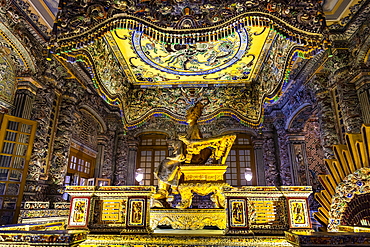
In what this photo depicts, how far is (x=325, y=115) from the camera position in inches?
234

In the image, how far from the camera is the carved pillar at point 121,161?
931cm

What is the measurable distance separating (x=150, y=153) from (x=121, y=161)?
121 centimetres

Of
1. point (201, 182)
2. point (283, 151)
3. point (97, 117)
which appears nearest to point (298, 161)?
point (283, 151)

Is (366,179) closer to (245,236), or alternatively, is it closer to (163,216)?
(245,236)

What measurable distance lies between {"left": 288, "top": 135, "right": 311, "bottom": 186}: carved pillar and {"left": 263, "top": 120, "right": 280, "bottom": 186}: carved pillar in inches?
24.4

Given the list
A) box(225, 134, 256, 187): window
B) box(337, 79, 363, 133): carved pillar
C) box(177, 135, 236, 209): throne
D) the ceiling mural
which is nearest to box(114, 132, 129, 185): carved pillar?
box(225, 134, 256, 187): window

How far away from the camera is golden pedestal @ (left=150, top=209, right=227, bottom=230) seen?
3.30m

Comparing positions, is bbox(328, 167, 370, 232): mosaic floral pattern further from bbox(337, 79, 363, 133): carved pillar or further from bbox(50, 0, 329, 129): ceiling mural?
bbox(337, 79, 363, 133): carved pillar

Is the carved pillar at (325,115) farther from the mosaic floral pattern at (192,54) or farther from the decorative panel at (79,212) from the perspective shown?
the decorative panel at (79,212)

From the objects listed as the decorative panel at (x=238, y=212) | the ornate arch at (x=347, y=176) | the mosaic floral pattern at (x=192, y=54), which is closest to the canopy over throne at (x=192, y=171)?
the decorative panel at (x=238, y=212)

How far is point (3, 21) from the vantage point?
4516mm

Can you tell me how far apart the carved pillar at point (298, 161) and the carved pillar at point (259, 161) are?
1.04 metres

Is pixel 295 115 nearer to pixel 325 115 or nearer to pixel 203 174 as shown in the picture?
pixel 325 115

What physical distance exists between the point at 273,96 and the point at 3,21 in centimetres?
528
